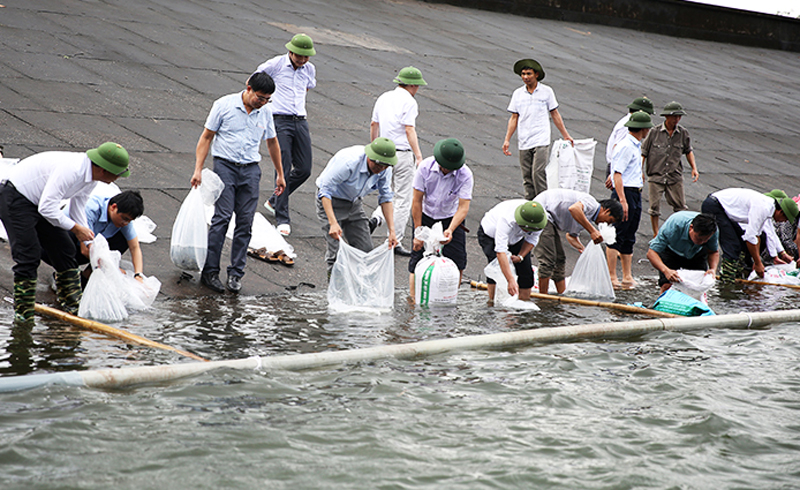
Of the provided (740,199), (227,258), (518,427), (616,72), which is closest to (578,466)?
(518,427)

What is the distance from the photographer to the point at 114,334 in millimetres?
5434

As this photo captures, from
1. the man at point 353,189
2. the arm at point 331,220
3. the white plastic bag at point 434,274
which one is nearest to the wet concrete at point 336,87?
the man at point 353,189

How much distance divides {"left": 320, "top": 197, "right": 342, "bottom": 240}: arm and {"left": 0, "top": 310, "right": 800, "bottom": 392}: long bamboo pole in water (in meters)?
1.52

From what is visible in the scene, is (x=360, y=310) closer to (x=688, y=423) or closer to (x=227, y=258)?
(x=227, y=258)

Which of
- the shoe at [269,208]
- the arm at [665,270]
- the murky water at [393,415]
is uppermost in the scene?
the arm at [665,270]

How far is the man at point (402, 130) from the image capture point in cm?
848

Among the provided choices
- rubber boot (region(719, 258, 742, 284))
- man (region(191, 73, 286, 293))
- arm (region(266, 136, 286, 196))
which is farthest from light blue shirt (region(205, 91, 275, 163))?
rubber boot (region(719, 258, 742, 284))

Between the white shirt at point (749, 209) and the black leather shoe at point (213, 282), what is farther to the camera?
the white shirt at point (749, 209)

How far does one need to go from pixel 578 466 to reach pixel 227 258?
4702 mm

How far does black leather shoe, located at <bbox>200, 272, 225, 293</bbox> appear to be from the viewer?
7105 mm

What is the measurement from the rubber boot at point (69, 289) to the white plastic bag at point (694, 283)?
535 cm

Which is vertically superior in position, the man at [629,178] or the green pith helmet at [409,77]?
the green pith helmet at [409,77]

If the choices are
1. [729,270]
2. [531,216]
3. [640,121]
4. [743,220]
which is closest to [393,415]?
[531,216]

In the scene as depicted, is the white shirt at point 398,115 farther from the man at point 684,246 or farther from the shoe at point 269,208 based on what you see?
the man at point 684,246
